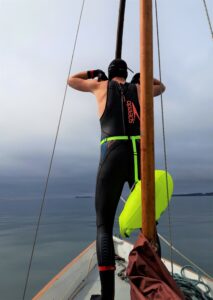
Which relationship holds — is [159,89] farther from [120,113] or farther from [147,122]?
[147,122]

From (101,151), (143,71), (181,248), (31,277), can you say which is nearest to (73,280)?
(101,151)

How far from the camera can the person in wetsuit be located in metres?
2.38

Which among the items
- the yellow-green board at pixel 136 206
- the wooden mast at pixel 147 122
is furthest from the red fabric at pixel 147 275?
the yellow-green board at pixel 136 206

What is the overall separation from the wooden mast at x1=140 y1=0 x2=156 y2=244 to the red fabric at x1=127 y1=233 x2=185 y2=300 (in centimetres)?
10

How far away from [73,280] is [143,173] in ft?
8.43

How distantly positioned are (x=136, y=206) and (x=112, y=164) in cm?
48

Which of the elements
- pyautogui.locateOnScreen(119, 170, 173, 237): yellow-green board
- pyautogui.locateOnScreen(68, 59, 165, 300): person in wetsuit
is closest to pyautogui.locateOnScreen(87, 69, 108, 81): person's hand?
pyautogui.locateOnScreen(68, 59, 165, 300): person in wetsuit

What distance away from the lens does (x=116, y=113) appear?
2.61m

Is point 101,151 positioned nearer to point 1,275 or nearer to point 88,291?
point 88,291

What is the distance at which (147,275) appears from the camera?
5.87 ft

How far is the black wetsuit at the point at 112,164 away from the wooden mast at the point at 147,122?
0.52m

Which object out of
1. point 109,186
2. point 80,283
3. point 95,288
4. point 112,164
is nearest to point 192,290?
point 95,288

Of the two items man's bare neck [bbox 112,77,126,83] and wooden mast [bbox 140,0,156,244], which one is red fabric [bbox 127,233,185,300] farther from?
man's bare neck [bbox 112,77,126,83]

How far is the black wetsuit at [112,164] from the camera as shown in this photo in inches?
92.6
